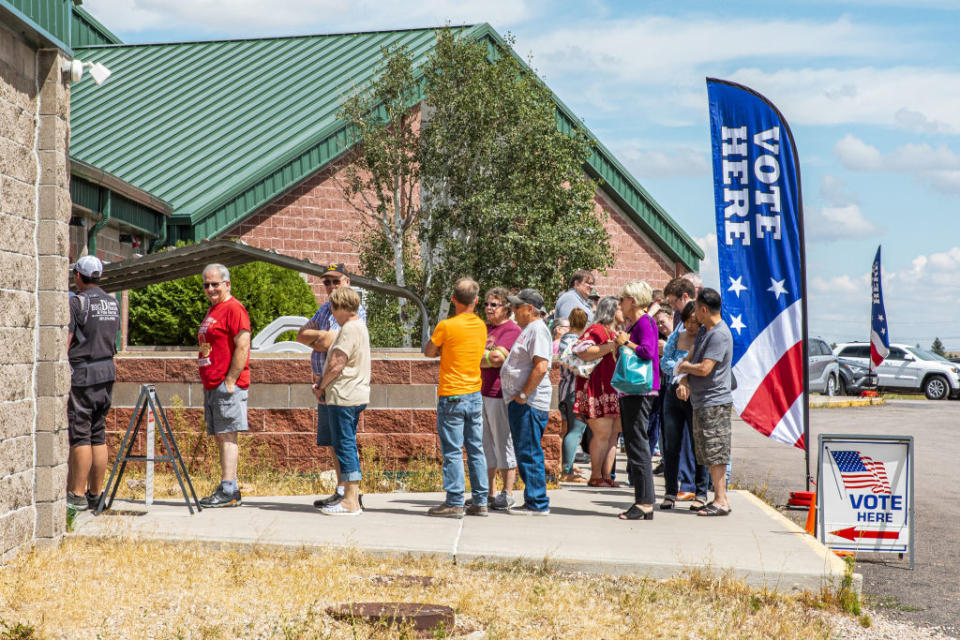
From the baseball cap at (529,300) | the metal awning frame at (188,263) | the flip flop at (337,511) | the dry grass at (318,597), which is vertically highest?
the metal awning frame at (188,263)

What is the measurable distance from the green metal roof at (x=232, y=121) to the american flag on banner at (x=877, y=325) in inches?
206

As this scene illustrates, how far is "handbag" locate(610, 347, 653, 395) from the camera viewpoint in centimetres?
805

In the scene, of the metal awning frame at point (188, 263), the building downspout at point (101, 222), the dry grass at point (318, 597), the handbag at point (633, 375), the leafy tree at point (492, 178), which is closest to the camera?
the dry grass at point (318, 597)

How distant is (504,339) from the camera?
27.7ft

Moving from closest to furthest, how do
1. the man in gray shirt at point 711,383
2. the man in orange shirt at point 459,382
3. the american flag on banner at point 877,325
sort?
the man in orange shirt at point 459,382
the man in gray shirt at point 711,383
the american flag on banner at point 877,325

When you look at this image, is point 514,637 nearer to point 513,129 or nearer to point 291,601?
point 291,601

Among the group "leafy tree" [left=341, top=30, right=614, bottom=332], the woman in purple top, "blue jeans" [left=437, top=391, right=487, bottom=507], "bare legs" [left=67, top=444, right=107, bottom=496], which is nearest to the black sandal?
the woman in purple top

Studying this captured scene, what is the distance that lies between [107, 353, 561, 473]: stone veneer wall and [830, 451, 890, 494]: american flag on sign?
11.7ft

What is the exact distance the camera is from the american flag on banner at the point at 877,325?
92.5 ft

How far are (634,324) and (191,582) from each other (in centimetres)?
417

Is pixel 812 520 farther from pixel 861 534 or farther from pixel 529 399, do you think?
pixel 529 399

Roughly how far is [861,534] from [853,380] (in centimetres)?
2409

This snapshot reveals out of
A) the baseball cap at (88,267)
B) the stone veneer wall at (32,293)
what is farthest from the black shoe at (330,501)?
the baseball cap at (88,267)

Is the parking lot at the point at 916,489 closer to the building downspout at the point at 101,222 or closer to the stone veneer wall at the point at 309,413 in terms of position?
the stone veneer wall at the point at 309,413
